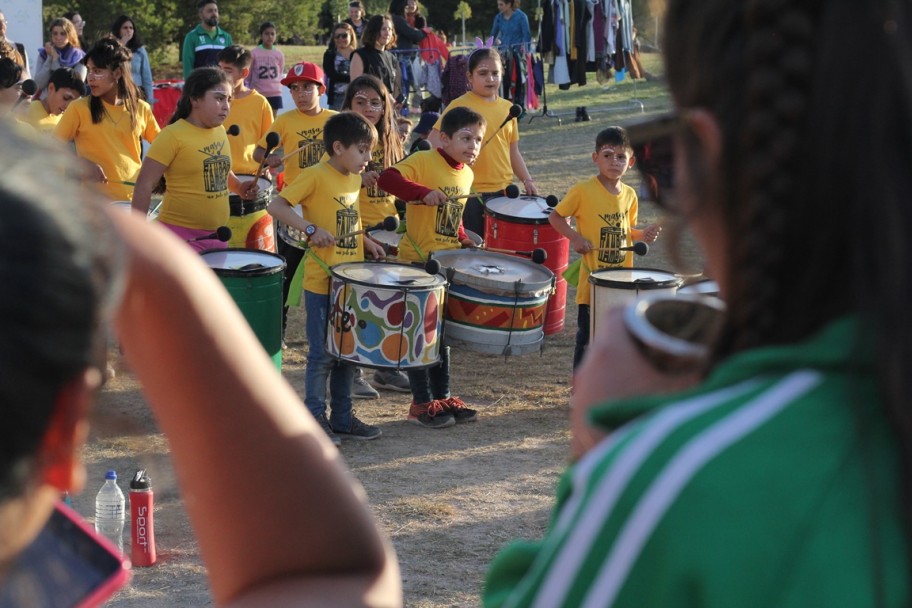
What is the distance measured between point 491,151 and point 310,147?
4.11 feet

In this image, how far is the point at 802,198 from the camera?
84cm

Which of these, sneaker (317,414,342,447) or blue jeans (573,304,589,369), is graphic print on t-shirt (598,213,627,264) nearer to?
blue jeans (573,304,589,369)

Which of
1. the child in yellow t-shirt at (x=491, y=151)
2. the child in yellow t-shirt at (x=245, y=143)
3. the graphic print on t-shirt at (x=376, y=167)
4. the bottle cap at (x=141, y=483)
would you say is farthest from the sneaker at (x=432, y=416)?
the bottle cap at (x=141, y=483)

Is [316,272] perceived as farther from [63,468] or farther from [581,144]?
[581,144]

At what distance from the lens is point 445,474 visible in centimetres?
567

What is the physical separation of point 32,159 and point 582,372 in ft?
1.63

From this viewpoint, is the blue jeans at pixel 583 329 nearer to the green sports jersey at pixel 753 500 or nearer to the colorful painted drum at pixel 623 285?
the colorful painted drum at pixel 623 285

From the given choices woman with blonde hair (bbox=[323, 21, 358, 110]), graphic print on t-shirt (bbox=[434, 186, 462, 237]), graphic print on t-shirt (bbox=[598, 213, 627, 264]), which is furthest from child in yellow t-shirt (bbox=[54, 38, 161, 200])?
woman with blonde hair (bbox=[323, 21, 358, 110])

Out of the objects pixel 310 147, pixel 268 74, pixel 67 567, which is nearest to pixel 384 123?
pixel 310 147

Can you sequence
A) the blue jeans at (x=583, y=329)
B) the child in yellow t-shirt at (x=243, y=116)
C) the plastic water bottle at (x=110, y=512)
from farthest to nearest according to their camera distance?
1. the child in yellow t-shirt at (x=243, y=116)
2. the blue jeans at (x=583, y=329)
3. the plastic water bottle at (x=110, y=512)

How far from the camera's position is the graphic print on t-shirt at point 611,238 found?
6.65 metres

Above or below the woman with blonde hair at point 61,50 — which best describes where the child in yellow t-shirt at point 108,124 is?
below

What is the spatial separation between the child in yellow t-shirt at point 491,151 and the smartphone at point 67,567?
6.76 m

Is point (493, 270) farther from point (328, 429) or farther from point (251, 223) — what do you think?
point (251, 223)
